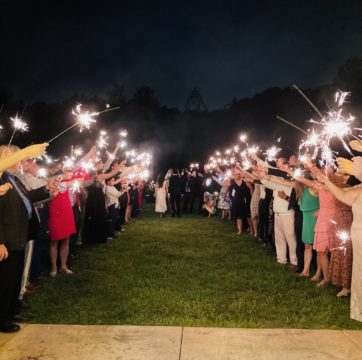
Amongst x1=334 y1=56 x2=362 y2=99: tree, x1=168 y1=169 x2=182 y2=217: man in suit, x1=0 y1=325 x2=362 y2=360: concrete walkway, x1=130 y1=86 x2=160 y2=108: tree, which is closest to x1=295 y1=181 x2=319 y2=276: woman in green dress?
x1=0 y1=325 x2=362 y2=360: concrete walkway

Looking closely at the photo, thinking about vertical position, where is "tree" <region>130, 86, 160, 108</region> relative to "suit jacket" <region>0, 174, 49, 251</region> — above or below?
above

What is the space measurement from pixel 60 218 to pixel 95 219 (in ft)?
13.2

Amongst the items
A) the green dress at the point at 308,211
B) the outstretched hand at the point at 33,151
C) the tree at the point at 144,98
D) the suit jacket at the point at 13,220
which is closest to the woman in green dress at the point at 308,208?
the green dress at the point at 308,211

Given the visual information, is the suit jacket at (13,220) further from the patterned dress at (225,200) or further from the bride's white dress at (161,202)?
the bride's white dress at (161,202)

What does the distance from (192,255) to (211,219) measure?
8.62 meters

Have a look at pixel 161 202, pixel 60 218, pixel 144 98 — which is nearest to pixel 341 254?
pixel 60 218

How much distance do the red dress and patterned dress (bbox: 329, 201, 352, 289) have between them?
5008 mm

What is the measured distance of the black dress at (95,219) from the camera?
1232 centimetres

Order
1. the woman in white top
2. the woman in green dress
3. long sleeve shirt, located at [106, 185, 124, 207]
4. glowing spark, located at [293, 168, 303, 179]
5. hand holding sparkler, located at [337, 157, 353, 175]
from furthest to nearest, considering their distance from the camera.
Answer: the woman in white top
long sleeve shirt, located at [106, 185, 124, 207]
the woman in green dress
glowing spark, located at [293, 168, 303, 179]
hand holding sparkler, located at [337, 157, 353, 175]

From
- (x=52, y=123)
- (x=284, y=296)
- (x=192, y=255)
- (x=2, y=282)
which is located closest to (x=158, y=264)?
(x=192, y=255)

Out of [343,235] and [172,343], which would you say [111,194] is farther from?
[172,343]

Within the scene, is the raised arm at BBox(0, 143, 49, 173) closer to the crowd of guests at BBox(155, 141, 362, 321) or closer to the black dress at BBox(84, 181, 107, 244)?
the crowd of guests at BBox(155, 141, 362, 321)

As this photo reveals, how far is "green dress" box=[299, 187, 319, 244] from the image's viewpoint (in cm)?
857

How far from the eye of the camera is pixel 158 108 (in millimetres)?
68688
